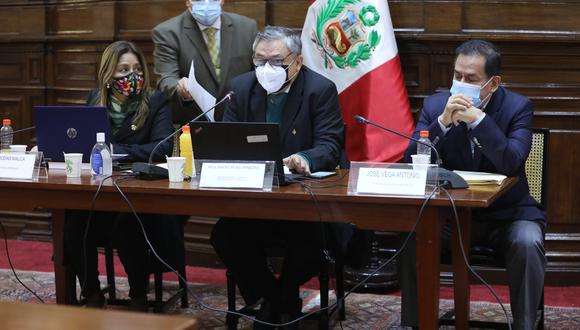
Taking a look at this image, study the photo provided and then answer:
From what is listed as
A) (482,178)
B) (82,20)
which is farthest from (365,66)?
(82,20)

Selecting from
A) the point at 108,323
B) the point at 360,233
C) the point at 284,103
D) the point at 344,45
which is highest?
the point at 344,45

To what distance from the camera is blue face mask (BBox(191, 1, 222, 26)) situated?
4.62m

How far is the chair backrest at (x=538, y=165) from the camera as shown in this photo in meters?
3.78

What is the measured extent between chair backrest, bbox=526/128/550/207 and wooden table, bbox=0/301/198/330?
2.84 metres

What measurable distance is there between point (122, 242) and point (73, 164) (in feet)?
1.81

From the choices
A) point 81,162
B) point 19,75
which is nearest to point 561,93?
point 81,162

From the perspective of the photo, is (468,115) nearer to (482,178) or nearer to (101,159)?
(482,178)

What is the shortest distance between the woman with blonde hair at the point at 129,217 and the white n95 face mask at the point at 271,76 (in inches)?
26.0

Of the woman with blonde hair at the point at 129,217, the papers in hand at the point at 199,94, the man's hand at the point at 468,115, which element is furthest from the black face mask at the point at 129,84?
the man's hand at the point at 468,115

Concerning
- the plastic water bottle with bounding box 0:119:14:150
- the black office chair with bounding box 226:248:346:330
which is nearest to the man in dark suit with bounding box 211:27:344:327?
the black office chair with bounding box 226:248:346:330

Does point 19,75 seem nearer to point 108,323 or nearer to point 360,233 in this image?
point 360,233

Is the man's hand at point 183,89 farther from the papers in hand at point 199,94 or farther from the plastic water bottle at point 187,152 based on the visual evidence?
the plastic water bottle at point 187,152

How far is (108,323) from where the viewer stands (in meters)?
1.17

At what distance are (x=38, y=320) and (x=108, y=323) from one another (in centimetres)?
9
